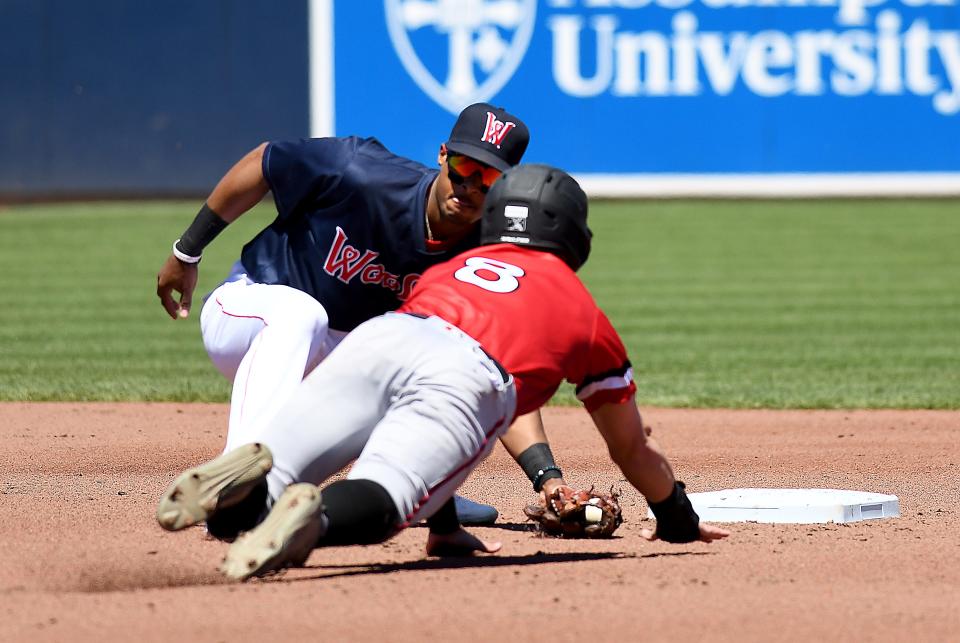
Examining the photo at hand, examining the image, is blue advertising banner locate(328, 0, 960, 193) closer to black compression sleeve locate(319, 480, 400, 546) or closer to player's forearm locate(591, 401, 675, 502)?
player's forearm locate(591, 401, 675, 502)

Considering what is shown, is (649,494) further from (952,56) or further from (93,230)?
(952,56)

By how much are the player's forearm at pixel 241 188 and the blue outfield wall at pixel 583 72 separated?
52.5ft

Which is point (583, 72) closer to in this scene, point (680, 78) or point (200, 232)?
point (680, 78)

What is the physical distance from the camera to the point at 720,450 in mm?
6898

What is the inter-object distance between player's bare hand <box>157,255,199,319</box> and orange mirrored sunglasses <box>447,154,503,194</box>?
3.19 feet

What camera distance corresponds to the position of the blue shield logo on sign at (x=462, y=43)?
69.3 ft

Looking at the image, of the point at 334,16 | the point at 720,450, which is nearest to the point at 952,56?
the point at 334,16

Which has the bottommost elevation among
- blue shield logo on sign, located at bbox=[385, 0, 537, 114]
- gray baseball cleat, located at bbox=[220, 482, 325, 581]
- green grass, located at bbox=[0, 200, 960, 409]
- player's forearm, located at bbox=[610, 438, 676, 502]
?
green grass, located at bbox=[0, 200, 960, 409]

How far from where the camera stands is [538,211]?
13.5 feet

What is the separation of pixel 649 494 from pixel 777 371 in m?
5.41

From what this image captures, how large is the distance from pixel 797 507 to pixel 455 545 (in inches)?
51.2

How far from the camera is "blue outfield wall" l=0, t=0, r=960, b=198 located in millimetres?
20781

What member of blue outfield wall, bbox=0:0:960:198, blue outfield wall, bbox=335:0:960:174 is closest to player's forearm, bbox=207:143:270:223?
blue outfield wall, bbox=0:0:960:198

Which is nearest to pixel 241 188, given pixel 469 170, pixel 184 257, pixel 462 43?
pixel 184 257
